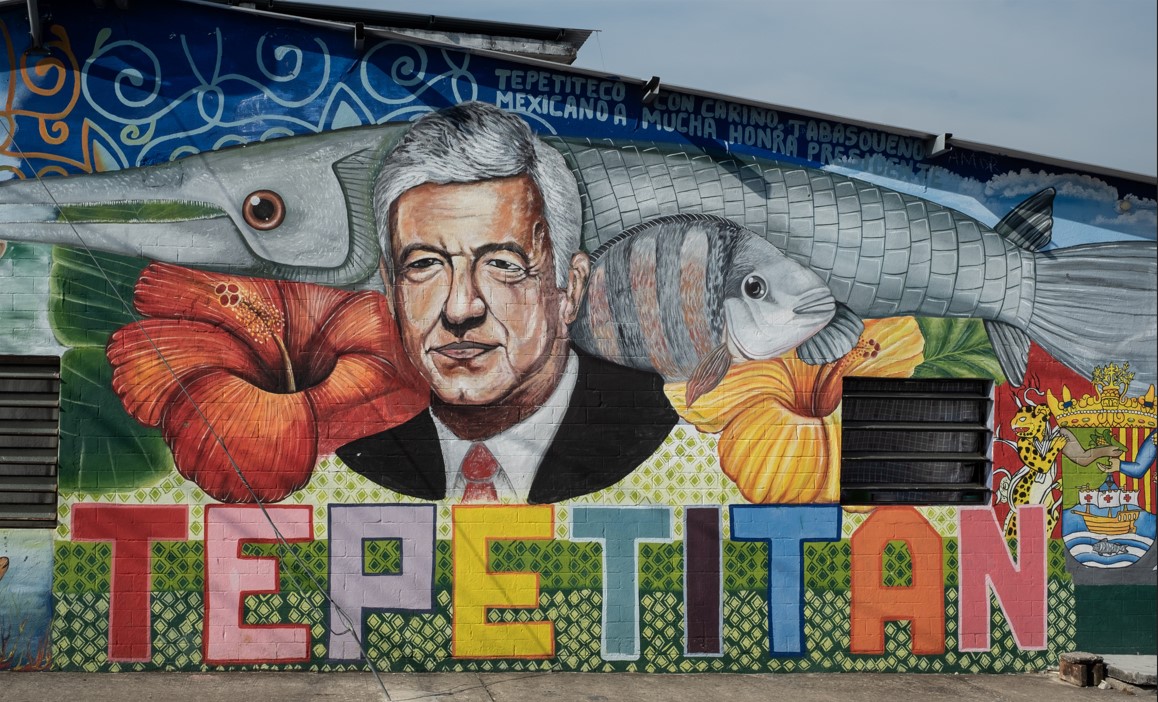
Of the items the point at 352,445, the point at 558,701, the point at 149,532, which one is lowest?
the point at 558,701

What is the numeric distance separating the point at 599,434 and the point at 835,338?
216cm

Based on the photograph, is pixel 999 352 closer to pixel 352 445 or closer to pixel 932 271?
pixel 932 271

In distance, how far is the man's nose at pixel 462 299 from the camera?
927cm

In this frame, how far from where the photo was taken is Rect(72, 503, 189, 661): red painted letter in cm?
901

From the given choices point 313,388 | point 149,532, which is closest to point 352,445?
point 313,388

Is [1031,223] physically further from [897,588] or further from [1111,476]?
[897,588]

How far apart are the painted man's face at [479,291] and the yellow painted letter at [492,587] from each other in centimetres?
97

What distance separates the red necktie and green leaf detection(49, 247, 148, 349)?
9.48 ft

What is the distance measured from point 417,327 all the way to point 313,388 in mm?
968

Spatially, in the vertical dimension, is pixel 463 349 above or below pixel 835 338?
below

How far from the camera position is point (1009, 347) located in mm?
9820

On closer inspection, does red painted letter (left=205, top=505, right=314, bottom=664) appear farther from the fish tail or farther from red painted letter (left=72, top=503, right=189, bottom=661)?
the fish tail

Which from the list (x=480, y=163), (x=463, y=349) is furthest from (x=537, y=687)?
(x=480, y=163)

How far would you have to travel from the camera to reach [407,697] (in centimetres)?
865
